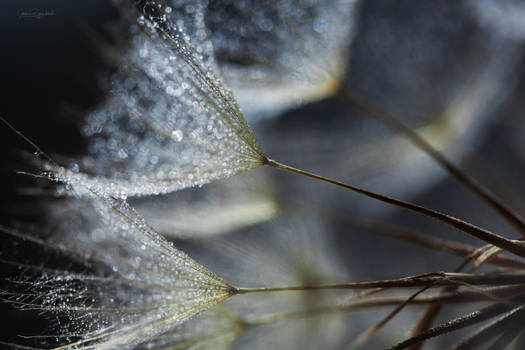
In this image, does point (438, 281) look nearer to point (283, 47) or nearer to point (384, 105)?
point (283, 47)

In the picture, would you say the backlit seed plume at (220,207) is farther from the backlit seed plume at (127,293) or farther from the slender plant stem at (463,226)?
the slender plant stem at (463,226)

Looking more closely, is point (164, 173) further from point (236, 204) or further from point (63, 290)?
point (236, 204)

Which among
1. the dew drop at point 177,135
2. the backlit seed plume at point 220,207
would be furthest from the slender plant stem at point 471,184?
the dew drop at point 177,135

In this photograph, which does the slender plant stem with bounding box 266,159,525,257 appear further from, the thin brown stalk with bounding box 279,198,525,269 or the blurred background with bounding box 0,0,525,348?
the blurred background with bounding box 0,0,525,348

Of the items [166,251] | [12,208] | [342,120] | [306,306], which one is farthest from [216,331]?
[342,120]

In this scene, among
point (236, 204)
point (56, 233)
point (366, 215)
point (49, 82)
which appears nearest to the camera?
point (56, 233)

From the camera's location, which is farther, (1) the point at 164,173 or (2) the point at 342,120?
(2) the point at 342,120
